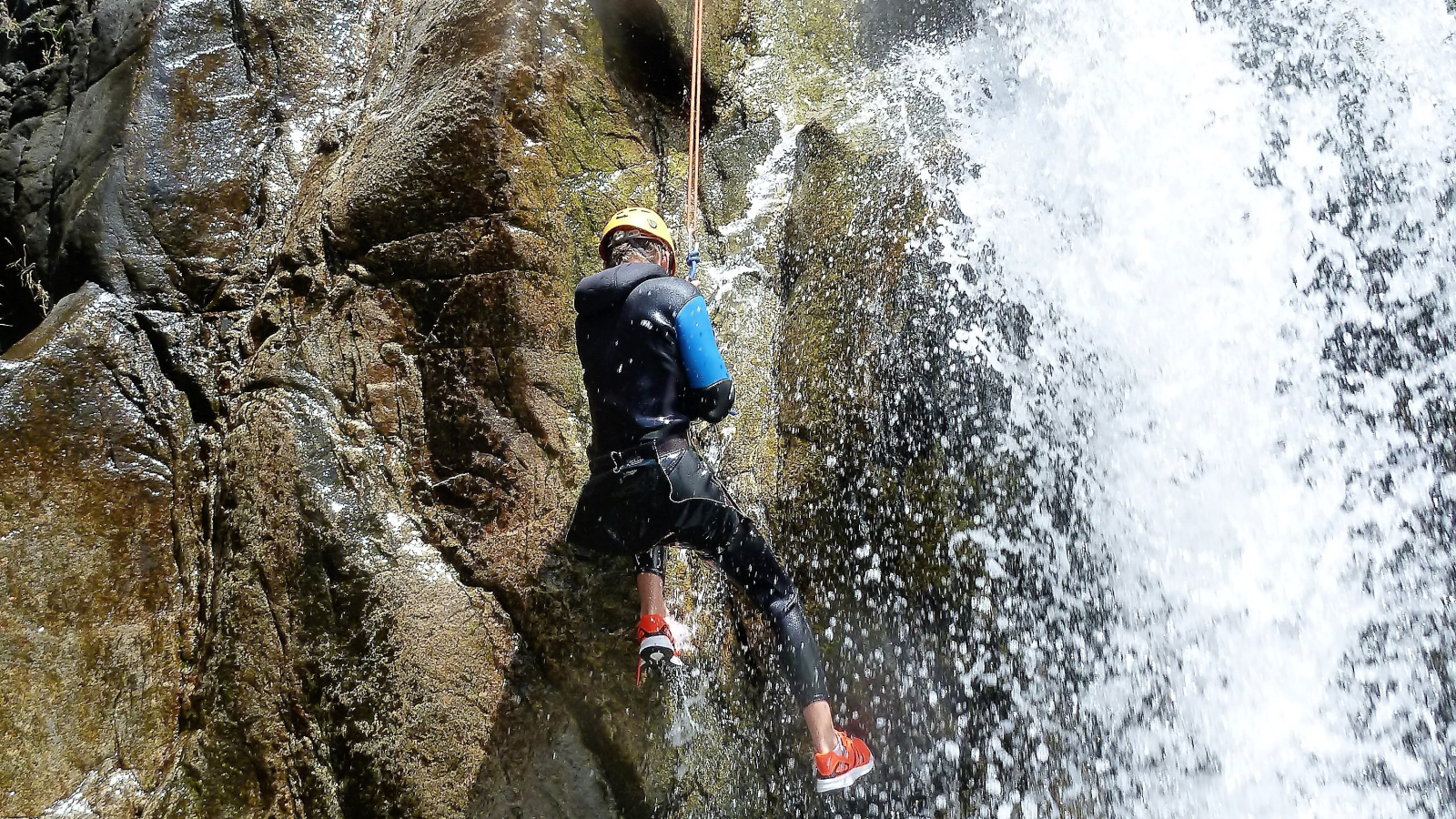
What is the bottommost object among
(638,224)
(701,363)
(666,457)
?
(666,457)

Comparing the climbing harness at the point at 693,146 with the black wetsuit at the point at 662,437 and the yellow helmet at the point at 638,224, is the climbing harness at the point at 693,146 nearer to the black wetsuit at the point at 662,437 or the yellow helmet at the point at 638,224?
the yellow helmet at the point at 638,224

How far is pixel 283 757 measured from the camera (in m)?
4.34

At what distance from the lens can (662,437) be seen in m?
3.76

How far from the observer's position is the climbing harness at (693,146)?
16.1ft

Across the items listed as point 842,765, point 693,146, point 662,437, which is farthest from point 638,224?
point 842,765

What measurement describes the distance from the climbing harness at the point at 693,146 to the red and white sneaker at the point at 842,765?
99.3 inches

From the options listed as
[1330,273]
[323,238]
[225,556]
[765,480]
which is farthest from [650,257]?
[1330,273]

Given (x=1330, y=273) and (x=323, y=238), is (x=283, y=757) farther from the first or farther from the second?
(x=1330, y=273)

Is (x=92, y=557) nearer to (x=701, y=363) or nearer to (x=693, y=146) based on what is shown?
(x=701, y=363)

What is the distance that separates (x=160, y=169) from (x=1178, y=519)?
6856mm

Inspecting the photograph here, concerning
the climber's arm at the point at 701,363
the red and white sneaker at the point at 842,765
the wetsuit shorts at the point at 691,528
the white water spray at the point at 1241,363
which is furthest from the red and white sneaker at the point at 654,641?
→ the white water spray at the point at 1241,363

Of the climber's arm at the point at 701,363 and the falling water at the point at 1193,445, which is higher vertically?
the climber's arm at the point at 701,363

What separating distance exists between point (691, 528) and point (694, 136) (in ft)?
8.96

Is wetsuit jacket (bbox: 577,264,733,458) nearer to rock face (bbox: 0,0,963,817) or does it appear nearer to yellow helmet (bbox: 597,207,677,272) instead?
yellow helmet (bbox: 597,207,677,272)
